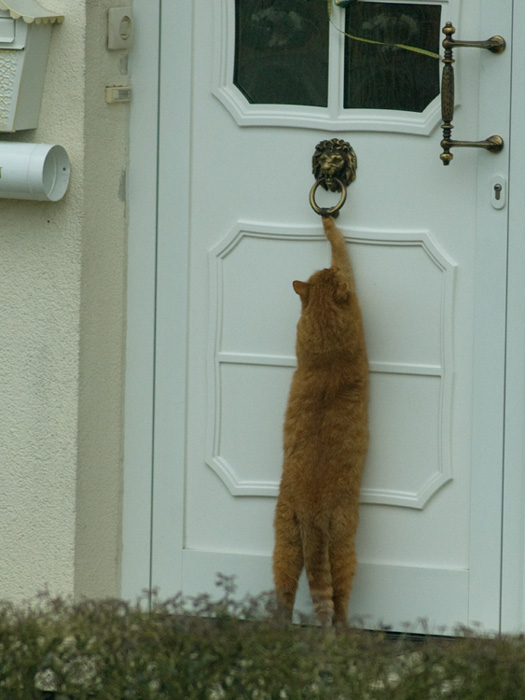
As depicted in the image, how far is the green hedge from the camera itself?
7.90 feet

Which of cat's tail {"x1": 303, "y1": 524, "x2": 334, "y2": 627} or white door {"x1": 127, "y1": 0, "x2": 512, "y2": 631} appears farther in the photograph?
white door {"x1": 127, "y1": 0, "x2": 512, "y2": 631}

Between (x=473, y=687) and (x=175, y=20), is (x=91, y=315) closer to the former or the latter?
(x=175, y=20)

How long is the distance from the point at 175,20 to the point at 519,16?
98 cm

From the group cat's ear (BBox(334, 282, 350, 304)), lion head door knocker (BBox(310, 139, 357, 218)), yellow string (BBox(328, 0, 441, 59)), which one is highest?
yellow string (BBox(328, 0, 441, 59))

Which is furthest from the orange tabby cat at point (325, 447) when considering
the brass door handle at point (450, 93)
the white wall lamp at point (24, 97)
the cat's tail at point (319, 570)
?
the white wall lamp at point (24, 97)

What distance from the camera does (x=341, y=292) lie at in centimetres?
316

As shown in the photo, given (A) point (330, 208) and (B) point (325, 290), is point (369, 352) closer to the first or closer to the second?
(B) point (325, 290)

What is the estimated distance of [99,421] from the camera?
3443mm

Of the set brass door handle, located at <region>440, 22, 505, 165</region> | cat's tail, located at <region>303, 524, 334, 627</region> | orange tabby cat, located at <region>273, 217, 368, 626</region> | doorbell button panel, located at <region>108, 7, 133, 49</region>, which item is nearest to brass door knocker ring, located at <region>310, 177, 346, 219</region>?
orange tabby cat, located at <region>273, 217, 368, 626</region>

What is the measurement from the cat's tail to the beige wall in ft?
2.21

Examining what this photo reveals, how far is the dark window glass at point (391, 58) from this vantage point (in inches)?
128

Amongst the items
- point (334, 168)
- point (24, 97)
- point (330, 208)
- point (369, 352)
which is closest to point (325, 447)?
point (369, 352)

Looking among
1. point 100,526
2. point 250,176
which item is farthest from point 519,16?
point 100,526

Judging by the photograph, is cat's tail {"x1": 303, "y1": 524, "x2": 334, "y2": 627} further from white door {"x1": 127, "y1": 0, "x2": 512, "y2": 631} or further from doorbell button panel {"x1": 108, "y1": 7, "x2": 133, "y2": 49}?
doorbell button panel {"x1": 108, "y1": 7, "x2": 133, "y2": 49}
